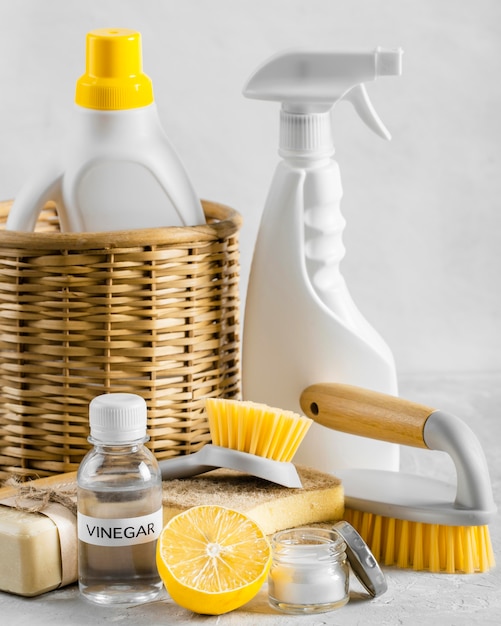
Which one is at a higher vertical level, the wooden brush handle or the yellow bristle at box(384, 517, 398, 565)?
the wooden brush handle

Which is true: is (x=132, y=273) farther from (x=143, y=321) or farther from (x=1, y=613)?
(x=1, y=613)

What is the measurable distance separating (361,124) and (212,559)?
0.81 metres

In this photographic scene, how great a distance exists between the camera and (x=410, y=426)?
3.23ft

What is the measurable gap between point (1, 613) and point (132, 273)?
11.4 inches

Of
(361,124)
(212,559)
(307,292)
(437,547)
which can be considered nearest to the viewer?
(212,559)

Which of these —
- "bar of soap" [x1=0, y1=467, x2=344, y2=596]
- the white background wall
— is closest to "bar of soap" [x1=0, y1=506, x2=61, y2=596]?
"bar of soap" [x1=0, y1=467, x2=344, y2=596]

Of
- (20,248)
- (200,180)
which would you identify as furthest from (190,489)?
(200,180)

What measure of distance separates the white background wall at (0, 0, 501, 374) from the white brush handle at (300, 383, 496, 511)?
540mm

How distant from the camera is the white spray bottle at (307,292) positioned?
1.09 meters

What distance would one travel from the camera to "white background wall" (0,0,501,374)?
4.87ft

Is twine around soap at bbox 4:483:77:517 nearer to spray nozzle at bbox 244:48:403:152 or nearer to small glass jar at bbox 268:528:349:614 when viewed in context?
small glass jar at bbox 268:528:349:614

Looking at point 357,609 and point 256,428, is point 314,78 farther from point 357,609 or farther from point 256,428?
point 357,609

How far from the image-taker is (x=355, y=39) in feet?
5.02

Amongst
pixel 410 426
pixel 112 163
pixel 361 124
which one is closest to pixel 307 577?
pixel 410 426
